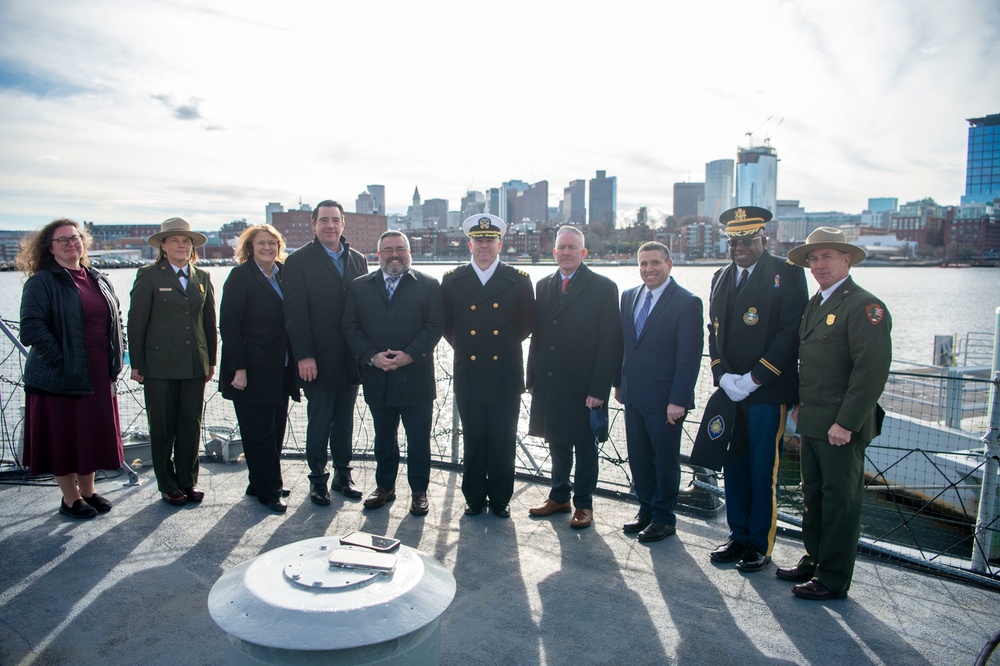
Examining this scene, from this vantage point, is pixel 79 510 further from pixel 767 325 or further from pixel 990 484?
pixel 990 484

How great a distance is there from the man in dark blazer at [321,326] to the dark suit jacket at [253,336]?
6.6 inches

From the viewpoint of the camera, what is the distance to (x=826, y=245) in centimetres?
383

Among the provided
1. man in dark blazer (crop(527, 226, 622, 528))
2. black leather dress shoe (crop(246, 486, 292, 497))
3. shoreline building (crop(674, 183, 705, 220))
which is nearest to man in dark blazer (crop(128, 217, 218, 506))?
black leather dress shoe (crop(246, 486, 292, 497))

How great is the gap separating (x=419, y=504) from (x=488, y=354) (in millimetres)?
1307

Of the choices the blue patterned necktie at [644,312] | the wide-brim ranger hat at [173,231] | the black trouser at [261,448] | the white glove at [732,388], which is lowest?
the black trouser at [261,448]

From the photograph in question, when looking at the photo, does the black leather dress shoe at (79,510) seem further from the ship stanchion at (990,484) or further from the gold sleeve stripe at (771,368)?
the ship stanchion at (990,484)

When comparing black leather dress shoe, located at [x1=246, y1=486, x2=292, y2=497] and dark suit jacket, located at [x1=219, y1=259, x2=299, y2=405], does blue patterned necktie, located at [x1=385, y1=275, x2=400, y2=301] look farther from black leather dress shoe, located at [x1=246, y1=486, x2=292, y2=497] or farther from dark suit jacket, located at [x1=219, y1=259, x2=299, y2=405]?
black leather dress shoe, located at [x1=246, y1=486, x2=292, y2=497]

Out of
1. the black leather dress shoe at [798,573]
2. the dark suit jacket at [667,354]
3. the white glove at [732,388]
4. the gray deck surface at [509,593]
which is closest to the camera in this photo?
the gray deck surface at [509,593]

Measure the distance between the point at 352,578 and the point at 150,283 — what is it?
3.86 m

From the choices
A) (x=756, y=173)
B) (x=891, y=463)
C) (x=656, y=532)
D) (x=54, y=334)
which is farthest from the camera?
(x=756, y=173)

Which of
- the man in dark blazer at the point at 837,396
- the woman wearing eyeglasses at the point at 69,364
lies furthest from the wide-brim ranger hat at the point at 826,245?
the woman wearing eyeglasses at the point at 69,364

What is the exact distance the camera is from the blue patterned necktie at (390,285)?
508 cm

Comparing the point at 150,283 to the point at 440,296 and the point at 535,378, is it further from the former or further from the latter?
the point at 535,378

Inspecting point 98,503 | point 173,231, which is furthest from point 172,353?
point 98,503
